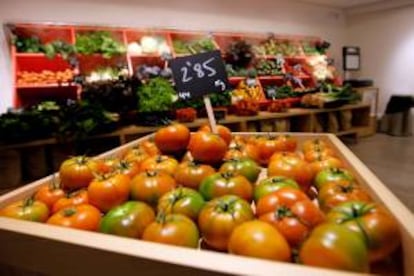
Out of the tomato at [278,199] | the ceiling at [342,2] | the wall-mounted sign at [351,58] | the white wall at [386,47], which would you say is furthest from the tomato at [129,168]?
the white wall at [386,47]

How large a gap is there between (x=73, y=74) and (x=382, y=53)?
256 inches

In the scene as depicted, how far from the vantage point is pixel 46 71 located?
395 cm

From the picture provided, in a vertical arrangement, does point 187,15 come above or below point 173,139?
above

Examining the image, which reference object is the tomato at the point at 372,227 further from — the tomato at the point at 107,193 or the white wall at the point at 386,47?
the white wall at the point at 386,47

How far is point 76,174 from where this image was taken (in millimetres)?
1164

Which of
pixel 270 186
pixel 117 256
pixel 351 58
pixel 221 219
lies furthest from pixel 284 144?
pixel 351 58

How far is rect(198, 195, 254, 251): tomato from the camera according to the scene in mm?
792

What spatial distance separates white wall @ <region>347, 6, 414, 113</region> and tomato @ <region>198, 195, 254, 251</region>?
7.59 meters

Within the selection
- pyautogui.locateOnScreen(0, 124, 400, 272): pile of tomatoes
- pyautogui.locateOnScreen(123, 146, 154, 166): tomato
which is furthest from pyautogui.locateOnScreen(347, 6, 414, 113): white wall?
pyautogui.locateOnScreen(123, 146, 154, 166): tomato

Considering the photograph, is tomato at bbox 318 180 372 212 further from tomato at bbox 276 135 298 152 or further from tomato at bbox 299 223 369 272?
tomato at bbox 276 135 298 152

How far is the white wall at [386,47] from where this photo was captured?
23.0 feet

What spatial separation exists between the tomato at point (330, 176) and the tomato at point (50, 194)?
33.0 inches

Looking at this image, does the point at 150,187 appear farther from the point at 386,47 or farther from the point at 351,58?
the point at 386,47

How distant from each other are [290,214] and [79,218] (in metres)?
0.54
